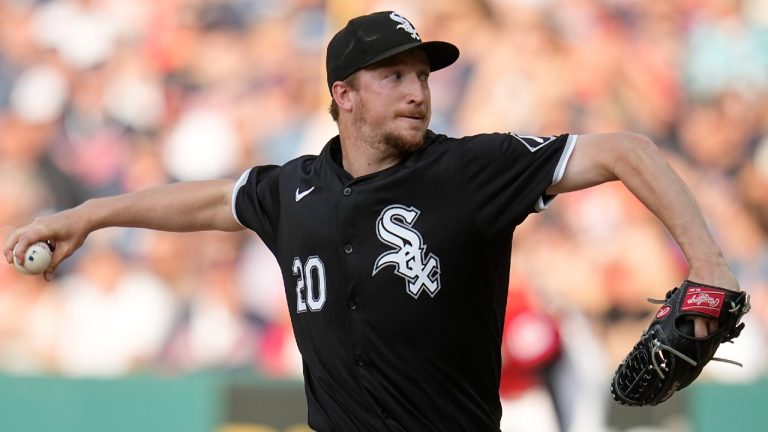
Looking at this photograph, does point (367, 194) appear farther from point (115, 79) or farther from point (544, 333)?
point (115, 79)

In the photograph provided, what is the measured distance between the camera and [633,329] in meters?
7.45

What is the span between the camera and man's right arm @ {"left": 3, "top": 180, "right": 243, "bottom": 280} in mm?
4172

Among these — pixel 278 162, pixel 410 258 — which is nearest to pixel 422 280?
pixel 410 258

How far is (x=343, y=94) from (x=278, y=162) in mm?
4120

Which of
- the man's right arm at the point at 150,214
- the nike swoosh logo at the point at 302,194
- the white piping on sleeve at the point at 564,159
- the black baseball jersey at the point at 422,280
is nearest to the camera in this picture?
the white piping on sleeve at the point at 564,159

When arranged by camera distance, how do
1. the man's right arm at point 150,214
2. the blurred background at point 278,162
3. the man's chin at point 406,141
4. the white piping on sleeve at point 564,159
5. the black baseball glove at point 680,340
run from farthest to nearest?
the blurred background at point 278,162, the man's right arm at point 150,214, the man's chin at point 406,141, the white piping on sleeve at point 564,159, the black baseball glove at point 680,340

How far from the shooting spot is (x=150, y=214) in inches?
167

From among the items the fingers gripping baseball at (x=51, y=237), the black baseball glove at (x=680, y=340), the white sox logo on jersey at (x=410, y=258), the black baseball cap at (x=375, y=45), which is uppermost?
the black baseball cap at (x=375, y=45)

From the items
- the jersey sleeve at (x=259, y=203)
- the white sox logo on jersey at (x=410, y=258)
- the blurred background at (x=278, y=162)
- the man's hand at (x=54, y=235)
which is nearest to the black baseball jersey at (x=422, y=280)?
the white sox logo on jersey at (x=410, y=258)

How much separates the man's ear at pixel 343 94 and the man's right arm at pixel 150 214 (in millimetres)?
552

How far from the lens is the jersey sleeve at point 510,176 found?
364cm

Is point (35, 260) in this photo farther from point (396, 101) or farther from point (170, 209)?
point (396, 101)

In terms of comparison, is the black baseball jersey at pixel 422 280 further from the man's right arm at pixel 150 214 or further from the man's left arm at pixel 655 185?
the man's right arm at pixel 150 214

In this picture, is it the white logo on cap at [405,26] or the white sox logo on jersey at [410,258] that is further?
the white logo on cap at [405,26]
